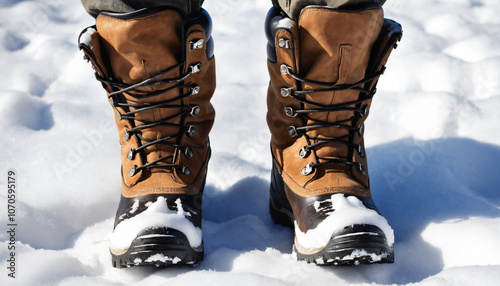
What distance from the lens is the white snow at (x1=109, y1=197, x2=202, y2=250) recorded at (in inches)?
46.1

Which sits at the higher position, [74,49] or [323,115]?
[74,49]

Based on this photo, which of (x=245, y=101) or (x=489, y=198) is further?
(x=245, y=101)

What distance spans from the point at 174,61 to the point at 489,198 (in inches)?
42.2

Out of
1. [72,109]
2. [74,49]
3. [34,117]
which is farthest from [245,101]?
[74,49]

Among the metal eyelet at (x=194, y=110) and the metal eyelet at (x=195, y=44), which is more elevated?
the metal eyelet at (x=195, y=44)

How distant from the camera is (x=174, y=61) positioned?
122cm

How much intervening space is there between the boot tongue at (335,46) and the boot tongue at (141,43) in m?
0.32

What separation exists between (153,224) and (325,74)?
22.4 inches

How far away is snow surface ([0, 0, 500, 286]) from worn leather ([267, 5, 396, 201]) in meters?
0.20

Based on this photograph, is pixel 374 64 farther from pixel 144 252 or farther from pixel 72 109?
pixel 72 109

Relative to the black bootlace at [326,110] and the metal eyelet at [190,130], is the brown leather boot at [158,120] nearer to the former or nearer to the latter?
the metal eyelet at [190,130]

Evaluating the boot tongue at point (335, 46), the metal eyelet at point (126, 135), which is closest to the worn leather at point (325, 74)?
the boot tongue at point (335, 46)

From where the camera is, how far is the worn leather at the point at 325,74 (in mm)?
1125

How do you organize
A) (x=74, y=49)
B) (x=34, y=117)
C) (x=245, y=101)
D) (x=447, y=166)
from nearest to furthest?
(x=447, y=166)
(x=34, y=117)
(x=245, y=101)
(x=74, y=49)
